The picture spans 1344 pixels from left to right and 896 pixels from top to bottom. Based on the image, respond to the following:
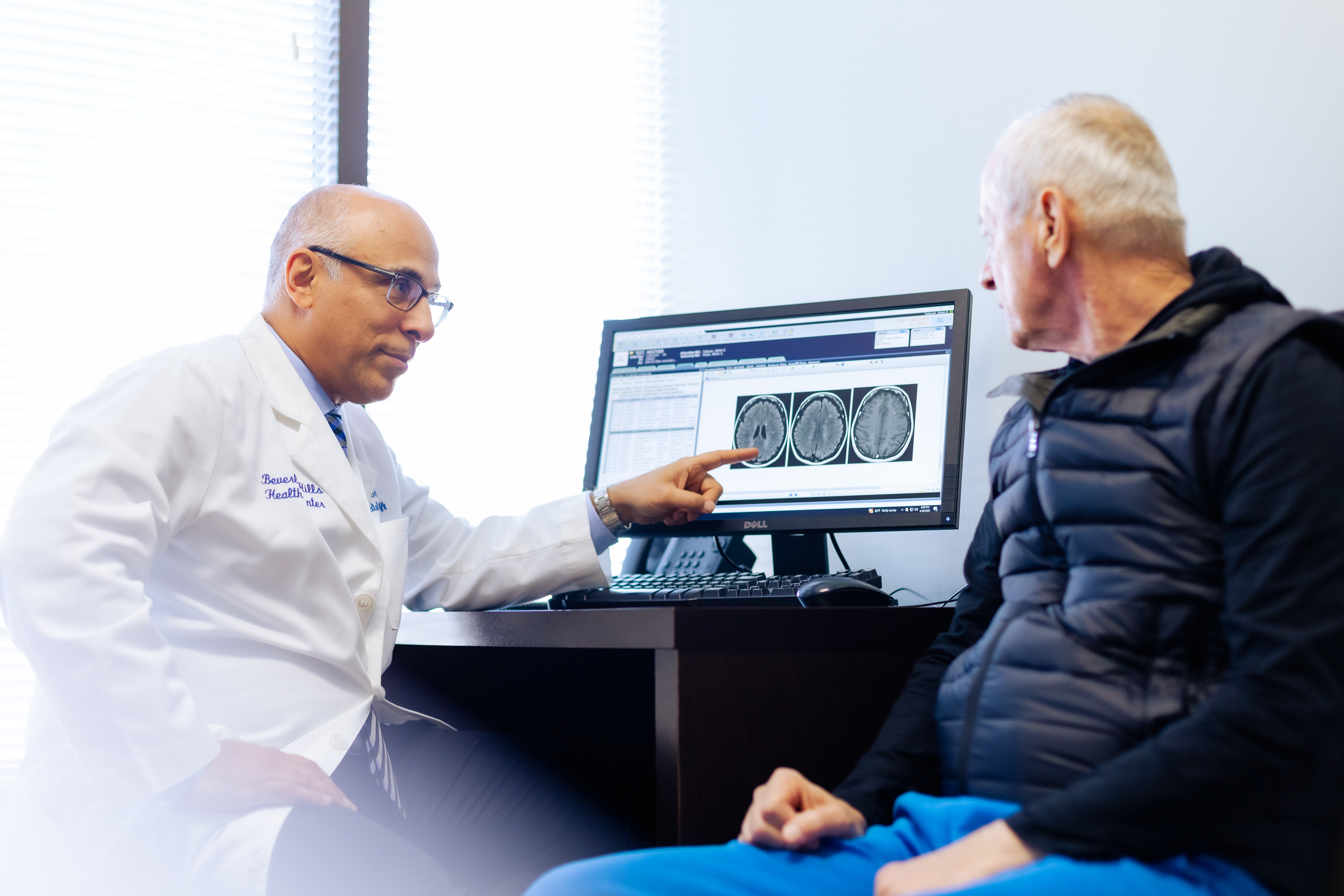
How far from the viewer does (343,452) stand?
4.70ft

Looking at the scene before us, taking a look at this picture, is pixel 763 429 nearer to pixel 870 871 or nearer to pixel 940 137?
pixel 940 137

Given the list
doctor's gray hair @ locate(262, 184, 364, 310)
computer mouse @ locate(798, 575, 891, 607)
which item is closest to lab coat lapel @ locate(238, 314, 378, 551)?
doctor's gray hair @ locate(262, 184, 364, 310)

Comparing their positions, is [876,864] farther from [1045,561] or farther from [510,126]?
[510,126]

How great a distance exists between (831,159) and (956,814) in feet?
4.81

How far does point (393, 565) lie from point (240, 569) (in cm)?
24

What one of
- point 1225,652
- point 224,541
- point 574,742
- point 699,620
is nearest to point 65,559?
point 224,541

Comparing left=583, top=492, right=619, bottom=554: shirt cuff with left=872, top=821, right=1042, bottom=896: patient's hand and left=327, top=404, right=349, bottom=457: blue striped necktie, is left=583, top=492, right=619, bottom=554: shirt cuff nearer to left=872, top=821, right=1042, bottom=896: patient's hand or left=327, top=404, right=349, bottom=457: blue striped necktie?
left=327, top=404, right=349, bottom=457: blue striped necktie

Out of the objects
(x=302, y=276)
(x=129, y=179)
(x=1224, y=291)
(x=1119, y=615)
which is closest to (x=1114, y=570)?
(x=1119, y=615)

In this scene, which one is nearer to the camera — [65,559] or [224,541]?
[65,559]

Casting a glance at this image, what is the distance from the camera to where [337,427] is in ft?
4.92

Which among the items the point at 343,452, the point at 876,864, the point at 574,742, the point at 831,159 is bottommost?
the point at 574,742

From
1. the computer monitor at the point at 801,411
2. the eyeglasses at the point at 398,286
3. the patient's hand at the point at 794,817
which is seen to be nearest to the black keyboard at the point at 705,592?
the computer monitor at the point at 801,411

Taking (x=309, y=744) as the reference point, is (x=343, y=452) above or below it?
above

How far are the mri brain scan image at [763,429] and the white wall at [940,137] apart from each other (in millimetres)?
375
